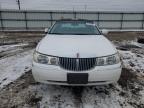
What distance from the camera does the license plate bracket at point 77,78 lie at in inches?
122

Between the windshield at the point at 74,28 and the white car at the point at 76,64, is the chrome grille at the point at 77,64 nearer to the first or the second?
the white car at the point at 76,64

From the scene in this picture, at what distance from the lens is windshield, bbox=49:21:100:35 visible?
4.64 m

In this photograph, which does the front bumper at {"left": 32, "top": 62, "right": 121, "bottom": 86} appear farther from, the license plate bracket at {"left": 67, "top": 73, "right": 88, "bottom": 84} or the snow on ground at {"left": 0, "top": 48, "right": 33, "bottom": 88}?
the snow on ground at {"left": 0, "top": 48, "right": 33, "bottom": 88}

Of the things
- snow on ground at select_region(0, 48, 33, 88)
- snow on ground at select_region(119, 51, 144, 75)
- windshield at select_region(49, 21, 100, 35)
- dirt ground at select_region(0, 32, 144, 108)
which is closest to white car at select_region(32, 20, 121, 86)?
dirt ground at select_region(0, 32, 144, 108)

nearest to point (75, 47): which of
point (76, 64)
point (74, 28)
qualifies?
point (76, 64)

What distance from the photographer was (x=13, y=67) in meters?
5.27

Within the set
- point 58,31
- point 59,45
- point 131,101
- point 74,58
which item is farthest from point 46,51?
point 131,101

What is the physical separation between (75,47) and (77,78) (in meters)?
0.60

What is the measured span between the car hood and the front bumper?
0.25 meters

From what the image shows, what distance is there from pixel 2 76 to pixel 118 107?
286cm

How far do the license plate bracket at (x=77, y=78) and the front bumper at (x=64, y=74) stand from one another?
57 mm

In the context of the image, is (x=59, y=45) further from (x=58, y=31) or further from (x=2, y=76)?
(x=2, y=76)

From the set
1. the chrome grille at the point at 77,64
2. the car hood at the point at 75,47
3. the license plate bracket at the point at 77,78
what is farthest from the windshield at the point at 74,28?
the license plate bracket at the point at 77,78

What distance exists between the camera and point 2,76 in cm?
461
